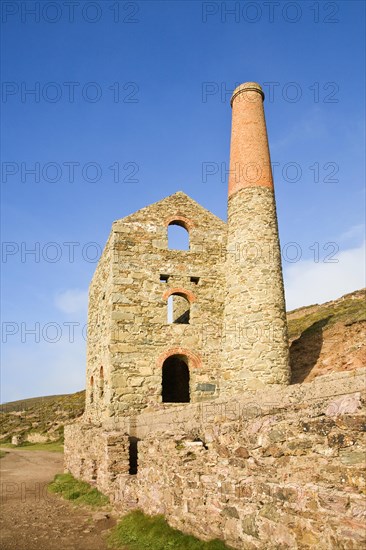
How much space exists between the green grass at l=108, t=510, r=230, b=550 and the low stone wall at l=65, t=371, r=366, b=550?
0.16 meters

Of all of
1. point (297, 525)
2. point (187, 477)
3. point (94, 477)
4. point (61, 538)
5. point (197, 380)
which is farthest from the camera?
point (197, 380)

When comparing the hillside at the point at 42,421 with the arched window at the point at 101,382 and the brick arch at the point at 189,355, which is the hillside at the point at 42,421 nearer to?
the arched window at the point at 101,382

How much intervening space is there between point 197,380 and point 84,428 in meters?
4.06

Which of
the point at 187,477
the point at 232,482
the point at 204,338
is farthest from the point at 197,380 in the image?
the point at 232,482

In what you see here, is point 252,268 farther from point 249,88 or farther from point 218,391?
point 249,88

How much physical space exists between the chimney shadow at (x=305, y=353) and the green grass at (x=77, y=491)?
7.59 metres

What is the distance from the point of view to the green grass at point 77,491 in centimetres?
1148

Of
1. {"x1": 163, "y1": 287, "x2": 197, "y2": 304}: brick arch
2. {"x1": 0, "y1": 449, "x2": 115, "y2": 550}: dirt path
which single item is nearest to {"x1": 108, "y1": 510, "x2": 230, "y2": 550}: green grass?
{"x1": 0, "y1": 449, "x2": 115, "y2": 550}: dirt path

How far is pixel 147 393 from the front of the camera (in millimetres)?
14664

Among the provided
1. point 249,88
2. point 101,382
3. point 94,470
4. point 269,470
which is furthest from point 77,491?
point 249,88

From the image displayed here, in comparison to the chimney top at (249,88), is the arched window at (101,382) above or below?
below

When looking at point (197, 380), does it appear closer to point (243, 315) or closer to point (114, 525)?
point (243, 315)

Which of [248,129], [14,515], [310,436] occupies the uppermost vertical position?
[248,129]

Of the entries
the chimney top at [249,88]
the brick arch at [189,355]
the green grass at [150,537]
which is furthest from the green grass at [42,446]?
the chimney top at [249,88]
